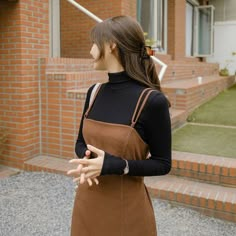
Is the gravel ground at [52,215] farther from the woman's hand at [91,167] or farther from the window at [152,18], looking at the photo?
the window at [152,18]

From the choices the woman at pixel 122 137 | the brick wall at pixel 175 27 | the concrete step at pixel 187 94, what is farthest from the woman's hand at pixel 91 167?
the brick wall at pixel 175 27

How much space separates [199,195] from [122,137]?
2.22 metres

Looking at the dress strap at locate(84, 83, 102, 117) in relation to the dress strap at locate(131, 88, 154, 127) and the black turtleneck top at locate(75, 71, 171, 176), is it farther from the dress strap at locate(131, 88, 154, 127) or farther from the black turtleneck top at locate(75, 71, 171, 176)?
the dress strap at locate(131, 88, 154, 127)

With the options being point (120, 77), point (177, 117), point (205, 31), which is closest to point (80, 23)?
point (177, 117)

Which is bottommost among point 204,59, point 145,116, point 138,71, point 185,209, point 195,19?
point 185,209

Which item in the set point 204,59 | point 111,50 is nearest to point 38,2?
point 111,50

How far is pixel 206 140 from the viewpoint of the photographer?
16.2 ft

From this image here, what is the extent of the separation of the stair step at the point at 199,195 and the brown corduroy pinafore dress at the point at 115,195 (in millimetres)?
1874

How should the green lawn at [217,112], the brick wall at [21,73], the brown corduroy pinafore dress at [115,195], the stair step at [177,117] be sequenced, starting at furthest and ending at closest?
1. the green lawn at [217,112]
2. the stair step at [177,117]
3. the brick wall at [21,73]
4. the brown corduroy pinafore dress at [115,195]

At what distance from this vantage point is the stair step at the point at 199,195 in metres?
3.38

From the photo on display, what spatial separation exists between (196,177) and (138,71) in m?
2.56

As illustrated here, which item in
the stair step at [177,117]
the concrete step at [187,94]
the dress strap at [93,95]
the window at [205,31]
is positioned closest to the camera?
the dress strap at [93,95]

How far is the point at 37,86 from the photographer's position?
4664 mm

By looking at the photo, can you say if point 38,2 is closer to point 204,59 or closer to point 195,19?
point 195,19
